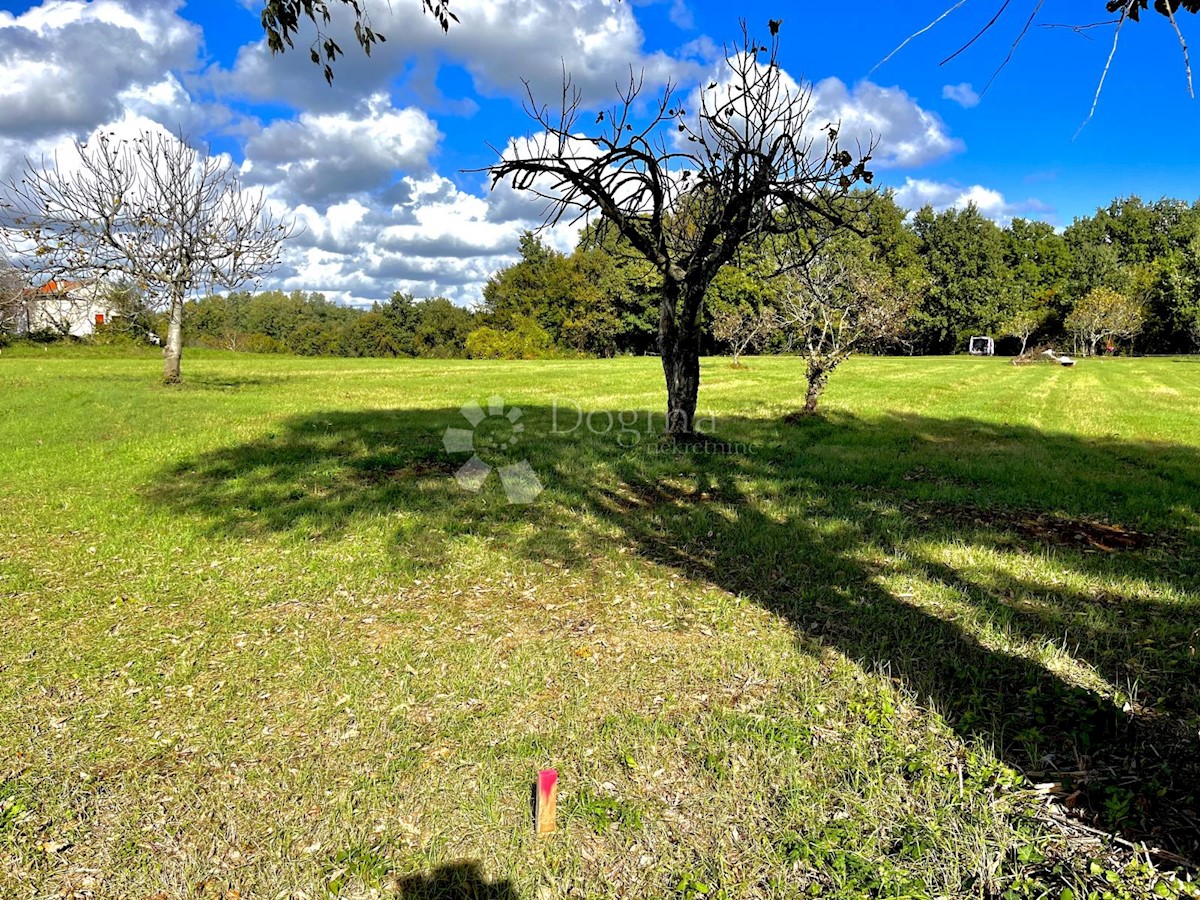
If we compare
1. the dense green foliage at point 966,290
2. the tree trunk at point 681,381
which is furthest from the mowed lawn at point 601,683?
the dense green foliage at point 966,290

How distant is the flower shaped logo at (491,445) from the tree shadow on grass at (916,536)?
266mm

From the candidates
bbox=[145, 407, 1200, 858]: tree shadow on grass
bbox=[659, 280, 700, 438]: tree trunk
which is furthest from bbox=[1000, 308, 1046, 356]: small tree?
bbox=[659, 280, 700, 438]: tree trunk

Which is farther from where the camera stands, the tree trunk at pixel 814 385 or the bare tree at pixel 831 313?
the tree trunk at pixel 814 385

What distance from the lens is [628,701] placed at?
4172 millimetres

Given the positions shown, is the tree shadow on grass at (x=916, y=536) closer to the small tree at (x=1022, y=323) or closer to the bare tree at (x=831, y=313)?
the bare tree at (x=831, y=313)

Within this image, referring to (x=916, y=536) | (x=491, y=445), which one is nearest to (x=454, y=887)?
(x=916, y=536)

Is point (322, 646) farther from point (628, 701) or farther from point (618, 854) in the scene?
point (618, 854)

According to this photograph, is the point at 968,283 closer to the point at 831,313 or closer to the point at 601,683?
the point at 831,313

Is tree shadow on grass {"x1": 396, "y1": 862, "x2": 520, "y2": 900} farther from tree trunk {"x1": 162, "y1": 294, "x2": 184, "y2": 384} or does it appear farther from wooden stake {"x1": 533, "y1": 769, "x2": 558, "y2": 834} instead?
tree trunk {"x1": 162, "y1": 294, "x2": 184, "y2": 384}

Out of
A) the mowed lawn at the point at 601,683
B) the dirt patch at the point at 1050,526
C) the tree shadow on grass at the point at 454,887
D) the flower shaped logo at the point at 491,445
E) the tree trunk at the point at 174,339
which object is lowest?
the tree shadow on grass at the point at 454,887

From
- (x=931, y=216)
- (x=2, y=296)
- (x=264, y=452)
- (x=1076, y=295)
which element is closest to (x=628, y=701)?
(x=264, y=452)

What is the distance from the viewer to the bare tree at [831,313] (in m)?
A: 14.4

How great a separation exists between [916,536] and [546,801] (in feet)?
17.8

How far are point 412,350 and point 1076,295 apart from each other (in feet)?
243
